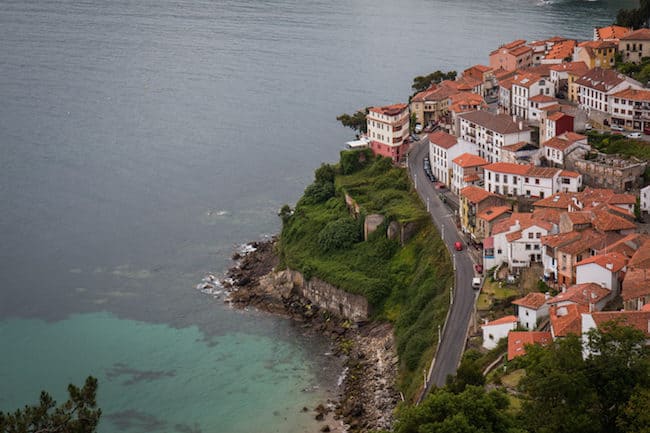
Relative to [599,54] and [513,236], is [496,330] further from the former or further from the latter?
[599,54]

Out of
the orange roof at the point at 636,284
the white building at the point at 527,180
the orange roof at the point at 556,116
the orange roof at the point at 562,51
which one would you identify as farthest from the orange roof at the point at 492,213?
the orange roof at the point at 562,51

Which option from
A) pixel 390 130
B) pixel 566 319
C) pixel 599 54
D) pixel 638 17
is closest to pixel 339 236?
pixel 390 130

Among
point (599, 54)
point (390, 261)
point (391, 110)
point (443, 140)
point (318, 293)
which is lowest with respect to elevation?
point (318, 293)

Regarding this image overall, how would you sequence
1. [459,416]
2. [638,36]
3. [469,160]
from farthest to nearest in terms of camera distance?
[638,36] < [469,160] < [459,416]

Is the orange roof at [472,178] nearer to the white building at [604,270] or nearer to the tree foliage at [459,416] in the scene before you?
the white building at [604,270]

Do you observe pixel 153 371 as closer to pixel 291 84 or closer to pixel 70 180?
pixel 70 180

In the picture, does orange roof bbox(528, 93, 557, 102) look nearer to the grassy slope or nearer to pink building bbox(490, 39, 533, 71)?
the grassy slope

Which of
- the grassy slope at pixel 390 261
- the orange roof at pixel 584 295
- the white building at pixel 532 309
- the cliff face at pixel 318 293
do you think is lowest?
the cliff face at pixel 318 293
